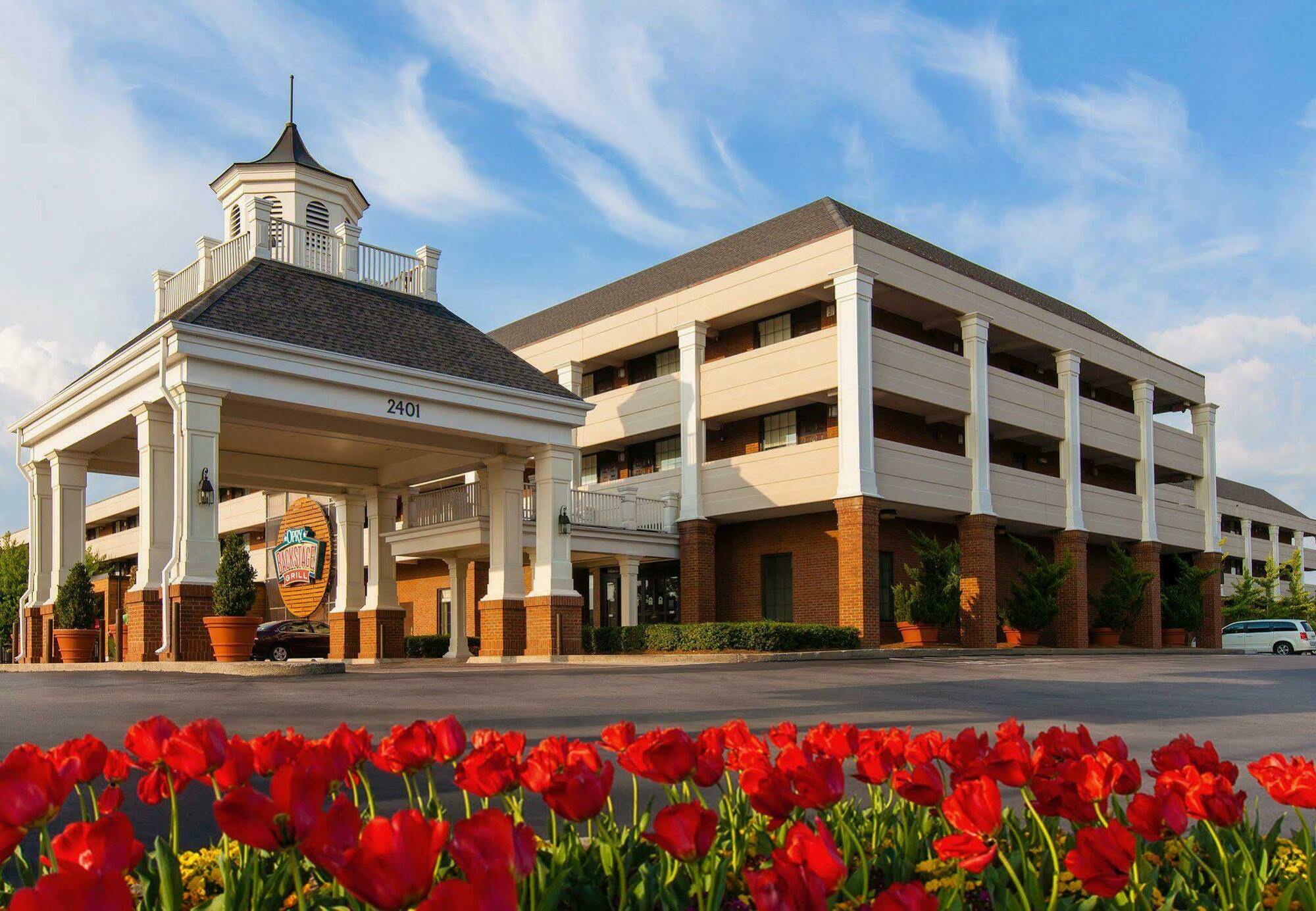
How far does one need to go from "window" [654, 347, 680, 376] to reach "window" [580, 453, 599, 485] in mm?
4277

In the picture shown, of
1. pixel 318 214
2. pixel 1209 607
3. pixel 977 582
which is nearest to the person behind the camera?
pixel 318 214

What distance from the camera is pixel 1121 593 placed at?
39.6m

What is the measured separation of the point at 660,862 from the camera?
3213 mm

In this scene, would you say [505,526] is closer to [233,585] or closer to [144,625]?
[233,585]

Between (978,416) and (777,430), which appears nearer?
(978,416)

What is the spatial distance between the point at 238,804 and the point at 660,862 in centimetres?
145

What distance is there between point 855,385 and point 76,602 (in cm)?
1887

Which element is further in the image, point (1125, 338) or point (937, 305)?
point (1125, 338)

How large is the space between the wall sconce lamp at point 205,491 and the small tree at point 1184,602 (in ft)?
116

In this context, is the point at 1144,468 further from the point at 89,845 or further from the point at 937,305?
the point at 89,845

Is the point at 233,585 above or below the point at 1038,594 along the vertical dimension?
above

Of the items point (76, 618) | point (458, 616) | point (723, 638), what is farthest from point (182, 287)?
point (723, 638)

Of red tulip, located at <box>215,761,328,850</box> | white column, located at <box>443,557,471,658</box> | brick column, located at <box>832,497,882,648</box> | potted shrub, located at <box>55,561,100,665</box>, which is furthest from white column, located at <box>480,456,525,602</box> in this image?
red tulip, located at <box>215,761,328,850</box>

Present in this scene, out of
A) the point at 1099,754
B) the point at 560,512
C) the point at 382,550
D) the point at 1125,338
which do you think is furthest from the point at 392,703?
the point at 1125,338
